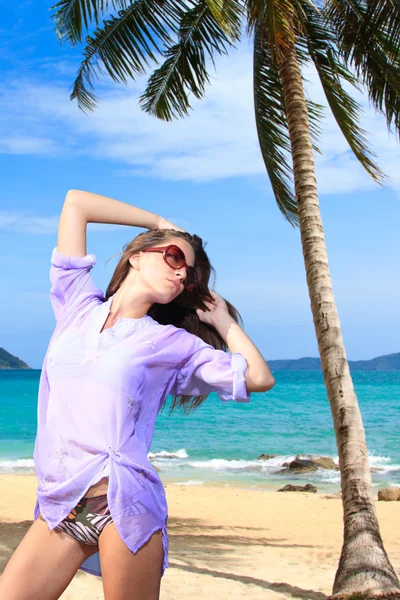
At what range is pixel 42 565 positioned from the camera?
1.81 m

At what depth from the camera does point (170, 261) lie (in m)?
2.08

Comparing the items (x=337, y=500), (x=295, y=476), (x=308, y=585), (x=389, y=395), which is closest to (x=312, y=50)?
(x=308, y=585)

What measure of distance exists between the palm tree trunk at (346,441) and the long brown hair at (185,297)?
307cm

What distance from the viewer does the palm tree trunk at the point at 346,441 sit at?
4.85m

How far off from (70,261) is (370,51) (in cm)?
569

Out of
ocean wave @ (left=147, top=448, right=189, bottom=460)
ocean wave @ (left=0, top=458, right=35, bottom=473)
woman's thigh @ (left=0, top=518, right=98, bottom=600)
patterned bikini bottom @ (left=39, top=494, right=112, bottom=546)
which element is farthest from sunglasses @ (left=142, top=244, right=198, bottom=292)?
ocean wave @ (left=147, top=448, right=189, bottom=460)

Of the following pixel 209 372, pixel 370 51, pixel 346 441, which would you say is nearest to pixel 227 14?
pixel 370 51

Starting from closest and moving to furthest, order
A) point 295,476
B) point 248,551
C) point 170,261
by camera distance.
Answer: point 170,261, point 248,551, point 295,476

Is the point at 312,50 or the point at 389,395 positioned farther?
the point at 389,395

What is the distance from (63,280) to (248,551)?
6.77 meters

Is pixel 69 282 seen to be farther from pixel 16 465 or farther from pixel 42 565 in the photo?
pixel 16 465

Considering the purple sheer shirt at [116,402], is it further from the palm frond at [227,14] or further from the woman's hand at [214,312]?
the palm frond at [227,14]

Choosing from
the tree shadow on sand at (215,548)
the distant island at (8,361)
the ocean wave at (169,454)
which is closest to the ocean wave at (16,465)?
the ocean wave at (169,454)

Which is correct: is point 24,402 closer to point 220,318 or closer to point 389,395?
point 389,395
